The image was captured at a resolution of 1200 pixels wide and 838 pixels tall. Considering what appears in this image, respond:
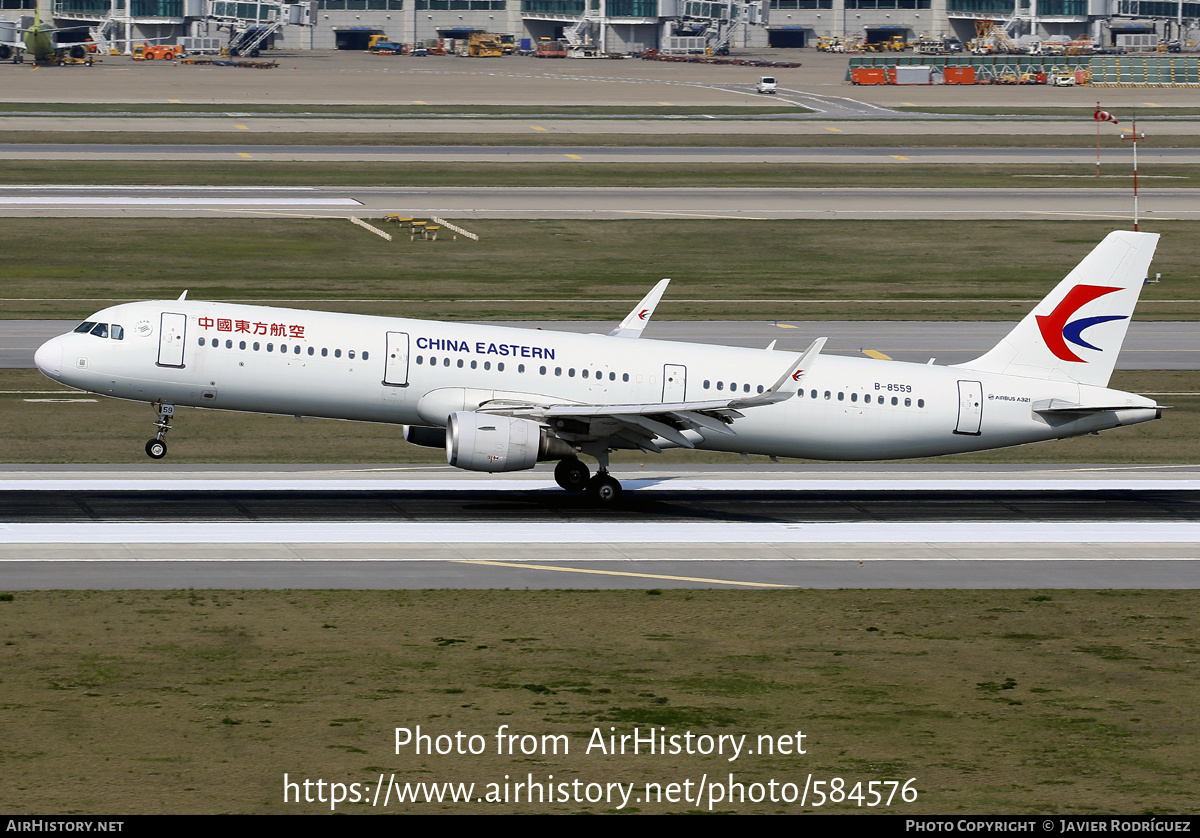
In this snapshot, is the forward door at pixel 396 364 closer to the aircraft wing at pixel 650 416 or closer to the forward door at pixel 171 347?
the aircraft wing at pixel 650 416

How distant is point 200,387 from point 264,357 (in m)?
2.01

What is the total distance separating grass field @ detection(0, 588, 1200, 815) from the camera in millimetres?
22359

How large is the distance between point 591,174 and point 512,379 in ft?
269

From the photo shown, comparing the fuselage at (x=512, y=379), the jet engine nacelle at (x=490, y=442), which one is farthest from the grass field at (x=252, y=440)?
the jet engine nacelle at (x=490, y=442)

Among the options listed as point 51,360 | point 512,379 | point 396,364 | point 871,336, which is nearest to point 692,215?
point 871,336

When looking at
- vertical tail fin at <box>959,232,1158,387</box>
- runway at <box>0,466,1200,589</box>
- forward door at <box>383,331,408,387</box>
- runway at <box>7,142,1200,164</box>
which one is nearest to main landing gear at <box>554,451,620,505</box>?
runway at <box>0,466,1200,589</box>

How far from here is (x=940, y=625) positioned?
102 ft

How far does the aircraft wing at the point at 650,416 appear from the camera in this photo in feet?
128

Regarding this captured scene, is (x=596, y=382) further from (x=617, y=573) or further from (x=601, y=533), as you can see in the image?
(x=617, y=573)

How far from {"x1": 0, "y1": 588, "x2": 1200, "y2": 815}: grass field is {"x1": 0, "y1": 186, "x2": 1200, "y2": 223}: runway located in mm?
70022

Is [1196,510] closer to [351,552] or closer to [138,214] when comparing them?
[351,552]

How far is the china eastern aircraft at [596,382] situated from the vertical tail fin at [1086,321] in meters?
0.04

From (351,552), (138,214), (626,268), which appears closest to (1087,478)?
(351,552)

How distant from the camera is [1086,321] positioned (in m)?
42.8
